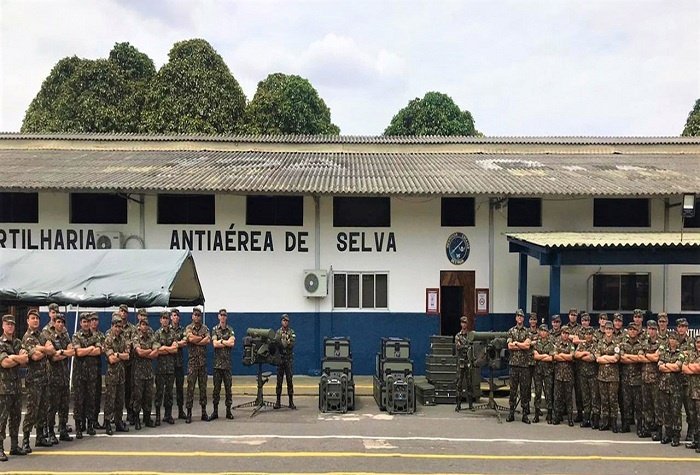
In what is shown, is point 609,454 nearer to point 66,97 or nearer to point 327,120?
point 66,97

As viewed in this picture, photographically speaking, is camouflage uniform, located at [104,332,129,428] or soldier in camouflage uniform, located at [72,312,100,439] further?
camouflage uniform, located at [104,332,129,428]

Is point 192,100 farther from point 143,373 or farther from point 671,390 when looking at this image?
point 671,390

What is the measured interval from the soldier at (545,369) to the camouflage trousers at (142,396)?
628 cm

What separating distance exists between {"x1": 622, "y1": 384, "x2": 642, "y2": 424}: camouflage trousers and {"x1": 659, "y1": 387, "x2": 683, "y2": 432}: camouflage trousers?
595 mm

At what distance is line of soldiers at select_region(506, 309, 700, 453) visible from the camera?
368 inches

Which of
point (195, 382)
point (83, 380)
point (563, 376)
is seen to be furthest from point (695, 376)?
point (83, 380)

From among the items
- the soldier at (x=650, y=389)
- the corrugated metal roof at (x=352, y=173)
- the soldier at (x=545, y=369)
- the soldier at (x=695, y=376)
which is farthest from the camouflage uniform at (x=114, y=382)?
the soldier at (x=695, y=376)

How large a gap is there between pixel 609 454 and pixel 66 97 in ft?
106

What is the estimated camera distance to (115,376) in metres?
9.77

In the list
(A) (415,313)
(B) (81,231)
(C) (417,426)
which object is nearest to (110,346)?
(C) (417,426)

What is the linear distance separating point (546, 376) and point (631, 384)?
51.8 inches

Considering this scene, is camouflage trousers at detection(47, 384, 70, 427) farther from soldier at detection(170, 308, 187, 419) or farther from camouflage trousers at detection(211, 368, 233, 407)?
camouflage trousers at detection(211, 368, 233, 407)

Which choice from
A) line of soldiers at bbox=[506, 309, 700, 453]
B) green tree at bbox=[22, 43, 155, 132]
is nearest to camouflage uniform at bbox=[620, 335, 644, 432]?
line of soldiers at bbox=[506, 309, 700, 453]

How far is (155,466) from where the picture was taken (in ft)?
26.6
